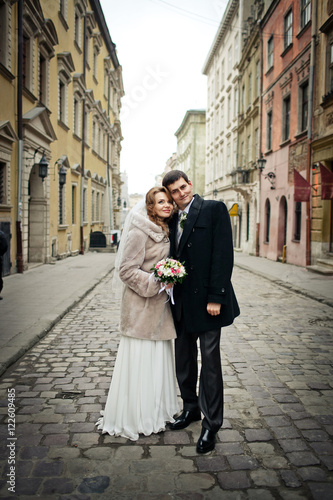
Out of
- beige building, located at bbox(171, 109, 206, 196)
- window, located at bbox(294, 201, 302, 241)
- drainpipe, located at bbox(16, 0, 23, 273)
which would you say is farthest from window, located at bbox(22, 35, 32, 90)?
beige building, located at bbox(171, 109, 206, 196)

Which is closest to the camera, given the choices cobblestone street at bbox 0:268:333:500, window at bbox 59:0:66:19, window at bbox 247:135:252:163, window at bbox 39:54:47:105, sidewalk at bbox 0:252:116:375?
cobblestone street at bbox 0:268:333:500

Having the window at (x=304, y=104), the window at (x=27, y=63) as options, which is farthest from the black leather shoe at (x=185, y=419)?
the window at (x=304, y=104)

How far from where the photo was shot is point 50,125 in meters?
15.0

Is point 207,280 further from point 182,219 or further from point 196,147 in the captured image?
point 196,147

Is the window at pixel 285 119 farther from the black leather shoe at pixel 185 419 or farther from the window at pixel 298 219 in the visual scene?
the black leather shoe at pixel 185 419

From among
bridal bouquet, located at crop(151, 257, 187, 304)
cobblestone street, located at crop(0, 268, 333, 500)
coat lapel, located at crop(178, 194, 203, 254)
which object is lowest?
cobblestone street, located at crop(0, 268, 333, 500)

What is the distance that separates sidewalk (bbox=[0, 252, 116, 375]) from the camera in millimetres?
5547

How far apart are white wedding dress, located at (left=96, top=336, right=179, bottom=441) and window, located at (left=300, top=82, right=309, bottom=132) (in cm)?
1516

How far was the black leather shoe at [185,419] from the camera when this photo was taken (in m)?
3.33

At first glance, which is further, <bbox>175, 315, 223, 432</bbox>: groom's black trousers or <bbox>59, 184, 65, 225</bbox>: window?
<bbox>59, 184, 65, 225</bbox>: window


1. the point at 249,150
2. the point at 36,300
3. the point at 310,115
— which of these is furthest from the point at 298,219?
the point at 36,300

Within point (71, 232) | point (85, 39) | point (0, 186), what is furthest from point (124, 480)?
point (85, 39)

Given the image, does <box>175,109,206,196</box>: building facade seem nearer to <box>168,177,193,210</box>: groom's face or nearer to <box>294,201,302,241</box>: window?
<box>294,201,302,241</box>: window

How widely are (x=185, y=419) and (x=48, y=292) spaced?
677 cm
